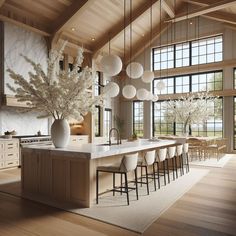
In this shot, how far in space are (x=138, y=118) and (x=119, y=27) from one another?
16.3 feet

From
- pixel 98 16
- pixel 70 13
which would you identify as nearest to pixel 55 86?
pixel 70 13

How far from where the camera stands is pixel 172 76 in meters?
11.9

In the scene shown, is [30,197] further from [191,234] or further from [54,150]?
[191,234]

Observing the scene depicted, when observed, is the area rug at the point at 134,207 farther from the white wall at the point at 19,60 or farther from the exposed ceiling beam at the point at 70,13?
the exposed ceiling beam at the point at 70,13

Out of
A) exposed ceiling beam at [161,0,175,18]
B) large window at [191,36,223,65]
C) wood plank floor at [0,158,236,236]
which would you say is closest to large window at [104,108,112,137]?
large window at [191,36,223,65]

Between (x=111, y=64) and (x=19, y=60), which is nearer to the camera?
(x=111, y=64)

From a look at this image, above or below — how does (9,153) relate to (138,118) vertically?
below

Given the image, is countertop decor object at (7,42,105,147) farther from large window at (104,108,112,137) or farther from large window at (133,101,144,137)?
large window at (133,101,144,137)

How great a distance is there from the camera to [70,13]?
27.0ft

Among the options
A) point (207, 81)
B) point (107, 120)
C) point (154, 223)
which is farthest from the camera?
point (107, 120)

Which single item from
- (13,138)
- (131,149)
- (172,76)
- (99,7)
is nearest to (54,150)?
(131,149)

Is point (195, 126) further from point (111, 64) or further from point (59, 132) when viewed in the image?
point (59, 132)

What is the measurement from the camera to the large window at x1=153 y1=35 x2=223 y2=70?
10.8 m

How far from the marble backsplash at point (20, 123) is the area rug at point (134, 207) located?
9.81 feet
